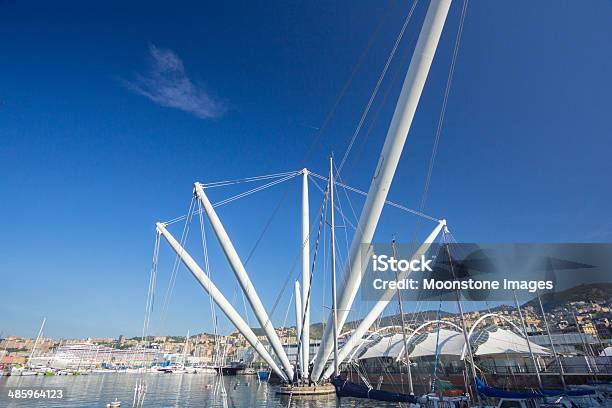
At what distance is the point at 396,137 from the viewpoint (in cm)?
1432

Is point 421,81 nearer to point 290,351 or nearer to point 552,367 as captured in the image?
point 552,367

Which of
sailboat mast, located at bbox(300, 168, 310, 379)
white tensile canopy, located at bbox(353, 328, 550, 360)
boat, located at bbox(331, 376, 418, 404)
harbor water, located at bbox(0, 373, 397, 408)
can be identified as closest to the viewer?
boat, located at bbox(331, 376, 418, 404)

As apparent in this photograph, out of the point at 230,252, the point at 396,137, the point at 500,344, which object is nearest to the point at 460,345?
the point at 500,344

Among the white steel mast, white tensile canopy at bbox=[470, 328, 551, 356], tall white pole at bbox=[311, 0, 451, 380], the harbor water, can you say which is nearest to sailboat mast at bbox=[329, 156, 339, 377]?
tall white pole at bbox=[311, 0, 451, 380]

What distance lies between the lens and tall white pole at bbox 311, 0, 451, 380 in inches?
460

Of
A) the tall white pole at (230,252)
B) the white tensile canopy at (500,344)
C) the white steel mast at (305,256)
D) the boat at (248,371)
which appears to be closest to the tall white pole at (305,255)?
the white steel mast at (305,256)

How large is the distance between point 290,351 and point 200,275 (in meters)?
70.2

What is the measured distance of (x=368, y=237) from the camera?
18266 millimetres

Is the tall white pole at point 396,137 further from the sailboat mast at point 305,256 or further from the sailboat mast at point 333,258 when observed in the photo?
the sailboat mast at point 305,256

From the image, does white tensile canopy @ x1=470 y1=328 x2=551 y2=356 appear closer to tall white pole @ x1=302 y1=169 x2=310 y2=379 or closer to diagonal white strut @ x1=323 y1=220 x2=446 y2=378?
diagonal white strut @ x1=323 y1=220 x2=446 y2=378

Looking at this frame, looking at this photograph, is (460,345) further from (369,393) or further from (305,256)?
(369,393)

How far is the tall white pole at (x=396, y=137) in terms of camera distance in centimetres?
1168

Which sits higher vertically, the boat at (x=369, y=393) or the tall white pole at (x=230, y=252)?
the tall white pole at (x=230, y=252)

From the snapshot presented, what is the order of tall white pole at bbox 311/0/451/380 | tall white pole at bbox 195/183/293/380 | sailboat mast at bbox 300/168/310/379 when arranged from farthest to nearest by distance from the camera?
sailboat mast at bbox 300/168/310/379 → tall white pole at bbox 195/183/293/380 → tall white pole at bbox 311/0/451/380
